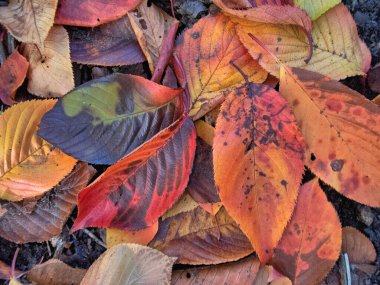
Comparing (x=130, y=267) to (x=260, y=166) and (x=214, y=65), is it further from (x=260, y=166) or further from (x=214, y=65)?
(x=214, y=65)

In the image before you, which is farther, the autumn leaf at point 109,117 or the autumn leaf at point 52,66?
the autumn leaf at point 52,66

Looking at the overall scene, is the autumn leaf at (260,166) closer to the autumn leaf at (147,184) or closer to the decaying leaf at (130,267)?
the autumn leaf at (147,184)

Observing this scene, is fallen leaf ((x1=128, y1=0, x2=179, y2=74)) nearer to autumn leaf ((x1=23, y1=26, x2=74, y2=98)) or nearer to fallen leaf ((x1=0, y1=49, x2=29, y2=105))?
autumn leaf ((x1=23, y1=26, x2=74, y2=98))

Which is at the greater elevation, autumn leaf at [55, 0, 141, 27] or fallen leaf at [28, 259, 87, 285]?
autumn leaf at [55, 0, 141, 27]

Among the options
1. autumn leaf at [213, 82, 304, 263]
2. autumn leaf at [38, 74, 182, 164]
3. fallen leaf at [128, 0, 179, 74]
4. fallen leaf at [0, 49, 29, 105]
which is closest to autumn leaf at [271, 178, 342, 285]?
autumn leaf at [213, 82, 304, 263]

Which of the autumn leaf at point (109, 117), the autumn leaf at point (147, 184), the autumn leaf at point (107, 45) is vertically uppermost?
the autumn leaf at point (107, 45)

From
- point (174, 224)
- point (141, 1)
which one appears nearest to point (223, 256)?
point (174, 224)

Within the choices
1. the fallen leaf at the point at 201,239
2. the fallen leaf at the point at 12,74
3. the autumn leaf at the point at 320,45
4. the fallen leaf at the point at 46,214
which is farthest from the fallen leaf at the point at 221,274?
the fallen leaf at the point at 12,74
